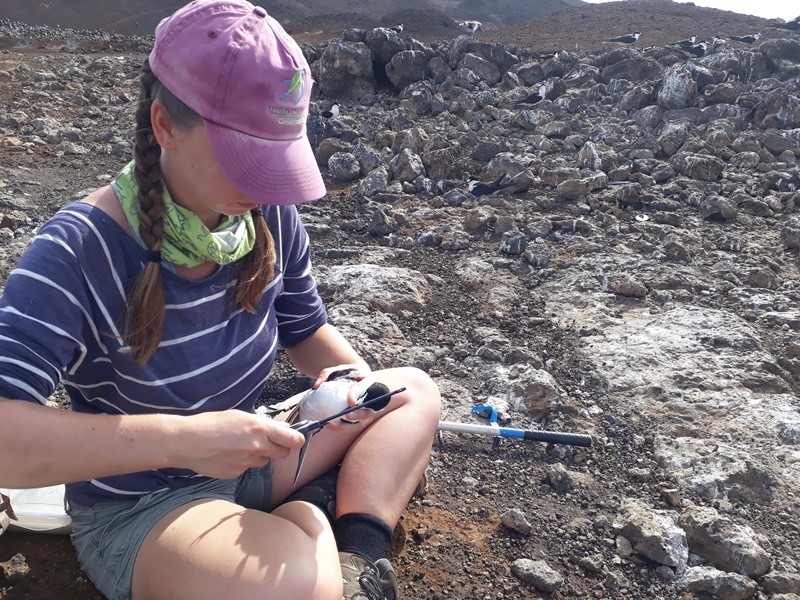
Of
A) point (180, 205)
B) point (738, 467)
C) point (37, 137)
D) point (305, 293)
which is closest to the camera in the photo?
point (180, 205)

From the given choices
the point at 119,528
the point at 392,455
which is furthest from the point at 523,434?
the point at 119,528

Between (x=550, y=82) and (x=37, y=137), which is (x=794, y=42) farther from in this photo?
(x=37, y=137)

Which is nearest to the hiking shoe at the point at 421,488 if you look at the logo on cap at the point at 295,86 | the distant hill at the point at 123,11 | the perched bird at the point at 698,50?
the logo on cap at the point at 295,86

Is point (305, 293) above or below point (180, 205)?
below

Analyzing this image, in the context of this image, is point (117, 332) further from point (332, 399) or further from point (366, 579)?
point (366, 579)

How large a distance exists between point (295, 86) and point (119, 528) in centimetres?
112

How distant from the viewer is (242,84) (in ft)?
4.65

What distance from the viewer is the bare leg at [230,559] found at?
1490 millimetres

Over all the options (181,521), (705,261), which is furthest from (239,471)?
(705,261)

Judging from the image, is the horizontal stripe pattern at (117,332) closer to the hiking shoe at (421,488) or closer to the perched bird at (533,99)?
the hiking shoe at (421,488)

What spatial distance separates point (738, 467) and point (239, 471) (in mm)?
1768

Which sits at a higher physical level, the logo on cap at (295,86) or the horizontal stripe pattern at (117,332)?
the logo on cap at (295,86)

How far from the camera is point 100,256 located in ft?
4.75

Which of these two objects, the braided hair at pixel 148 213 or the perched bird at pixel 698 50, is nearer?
the braided hair at pixel 148 213
